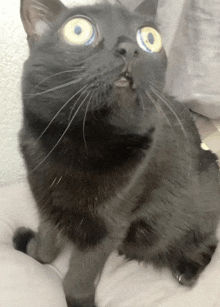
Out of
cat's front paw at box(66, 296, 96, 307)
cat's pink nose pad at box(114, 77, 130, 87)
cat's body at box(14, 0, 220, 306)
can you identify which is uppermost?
cat's pink nose pad at box(114, 77, 130, 87)

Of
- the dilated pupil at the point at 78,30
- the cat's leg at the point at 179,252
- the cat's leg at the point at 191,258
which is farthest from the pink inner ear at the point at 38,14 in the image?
the cat's leg at the point at 191,258

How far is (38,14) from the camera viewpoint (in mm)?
636

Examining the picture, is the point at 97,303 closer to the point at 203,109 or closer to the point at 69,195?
the point at 69,195

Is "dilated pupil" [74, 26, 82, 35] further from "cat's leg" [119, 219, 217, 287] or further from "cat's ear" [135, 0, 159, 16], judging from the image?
"cat's leg" [119, 219, 217, 287]

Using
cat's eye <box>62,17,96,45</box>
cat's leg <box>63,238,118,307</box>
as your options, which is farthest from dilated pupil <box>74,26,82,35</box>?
cat's leg <box>63,238,118,307</box>

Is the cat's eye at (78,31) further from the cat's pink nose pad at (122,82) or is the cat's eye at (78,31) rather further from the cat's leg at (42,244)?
the cat's leg at (42,244)

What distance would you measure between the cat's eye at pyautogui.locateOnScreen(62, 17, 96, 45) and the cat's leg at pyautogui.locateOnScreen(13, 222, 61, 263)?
0.51 metres

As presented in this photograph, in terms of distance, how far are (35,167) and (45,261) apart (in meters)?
0.35

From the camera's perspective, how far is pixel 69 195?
69 cm

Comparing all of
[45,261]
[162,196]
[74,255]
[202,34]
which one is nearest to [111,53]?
[162,196]

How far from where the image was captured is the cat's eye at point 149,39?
62cm

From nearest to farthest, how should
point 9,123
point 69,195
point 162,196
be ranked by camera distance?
point 69,195, point 162,196, point 9,123

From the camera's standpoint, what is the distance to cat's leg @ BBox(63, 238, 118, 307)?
751 mm

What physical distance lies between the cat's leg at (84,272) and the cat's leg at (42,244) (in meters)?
0.11
